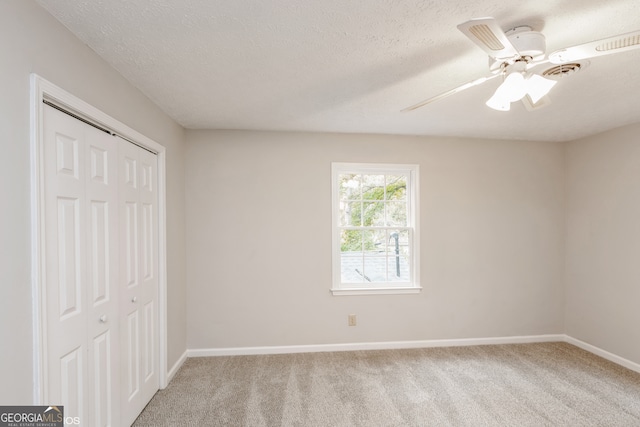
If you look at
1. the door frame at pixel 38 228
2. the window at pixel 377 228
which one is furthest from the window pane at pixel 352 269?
the door frame at pixel 38 228

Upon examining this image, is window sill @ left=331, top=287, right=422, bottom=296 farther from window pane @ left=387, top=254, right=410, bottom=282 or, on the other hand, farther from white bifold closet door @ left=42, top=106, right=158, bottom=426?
white bifold closet door @ left=42, top=106, right=158, bottom=426

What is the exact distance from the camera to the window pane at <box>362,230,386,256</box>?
140 inches

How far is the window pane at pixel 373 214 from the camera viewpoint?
3.58 m

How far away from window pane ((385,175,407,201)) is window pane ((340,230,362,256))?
573mm

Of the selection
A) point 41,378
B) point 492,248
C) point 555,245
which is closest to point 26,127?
point 41,378

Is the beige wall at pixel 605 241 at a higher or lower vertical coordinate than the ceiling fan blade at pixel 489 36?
lower

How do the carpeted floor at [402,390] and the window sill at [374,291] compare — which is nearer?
the carpeted floor at [402,390]

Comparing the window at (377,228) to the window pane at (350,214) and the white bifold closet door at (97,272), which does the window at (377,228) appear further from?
the white bifold closet door at (97,272)

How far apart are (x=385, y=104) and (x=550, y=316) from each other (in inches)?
133

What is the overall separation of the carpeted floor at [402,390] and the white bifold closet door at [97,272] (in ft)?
1.74

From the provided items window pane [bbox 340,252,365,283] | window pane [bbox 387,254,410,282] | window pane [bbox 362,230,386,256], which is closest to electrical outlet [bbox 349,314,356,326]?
window pane [bbox 340,252,365,283]

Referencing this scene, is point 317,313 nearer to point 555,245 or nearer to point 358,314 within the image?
point 358,314

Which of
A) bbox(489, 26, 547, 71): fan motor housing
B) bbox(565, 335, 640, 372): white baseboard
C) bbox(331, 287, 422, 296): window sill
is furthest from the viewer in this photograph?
bbox(331, 287, 422, 296): window sill

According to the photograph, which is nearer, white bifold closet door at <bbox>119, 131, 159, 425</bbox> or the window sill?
white bifold closet door at <bbox>119, 131, 159, 425</bbox>
